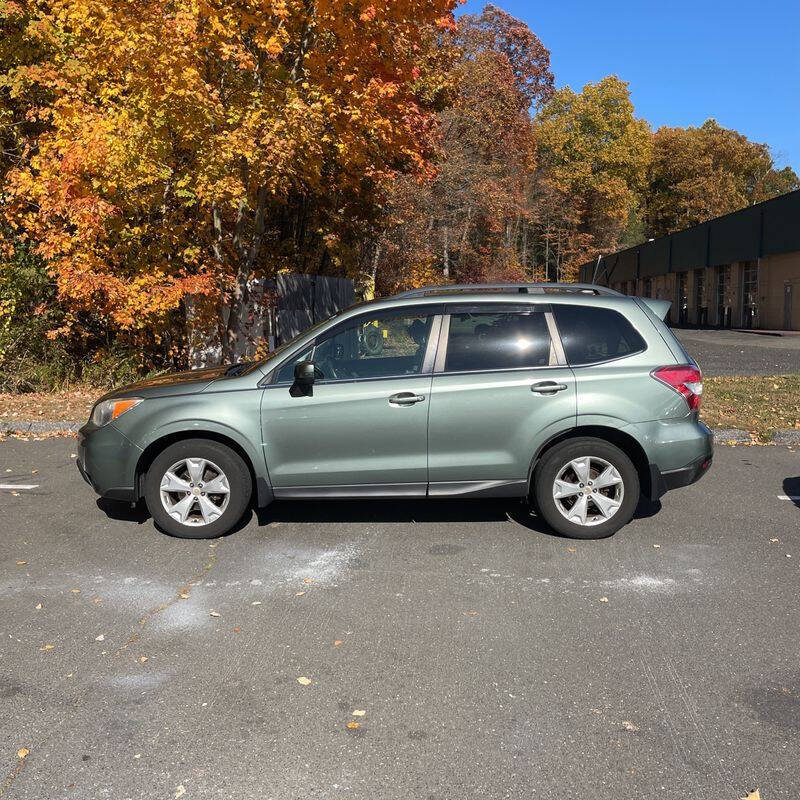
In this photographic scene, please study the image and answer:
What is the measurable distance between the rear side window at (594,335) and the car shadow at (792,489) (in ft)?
7.64

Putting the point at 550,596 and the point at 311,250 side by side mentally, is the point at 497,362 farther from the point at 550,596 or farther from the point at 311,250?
the point at 311,250

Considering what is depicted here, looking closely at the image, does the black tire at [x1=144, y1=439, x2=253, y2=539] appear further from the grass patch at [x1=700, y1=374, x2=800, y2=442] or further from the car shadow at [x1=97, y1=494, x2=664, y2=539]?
the grass patch at [x1=700, y1=374, x2=800, y2=442]

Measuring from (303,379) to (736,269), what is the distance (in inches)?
1660

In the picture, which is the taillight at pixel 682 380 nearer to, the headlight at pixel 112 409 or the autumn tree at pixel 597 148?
the headlight at pixel 112 409

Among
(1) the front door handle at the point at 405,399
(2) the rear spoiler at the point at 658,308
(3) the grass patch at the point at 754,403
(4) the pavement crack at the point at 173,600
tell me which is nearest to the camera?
(4) the pavement crack at the point at 173,600

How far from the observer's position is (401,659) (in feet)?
13.5

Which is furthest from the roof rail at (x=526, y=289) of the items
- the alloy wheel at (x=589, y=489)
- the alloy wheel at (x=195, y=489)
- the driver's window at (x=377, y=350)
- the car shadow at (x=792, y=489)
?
the car shadow at (x=792, y=489)

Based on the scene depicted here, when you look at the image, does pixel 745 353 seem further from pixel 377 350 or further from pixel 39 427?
pixel 377 350

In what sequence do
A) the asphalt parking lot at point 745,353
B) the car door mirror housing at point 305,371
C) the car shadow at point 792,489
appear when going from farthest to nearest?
the asphalt parking lot at point 745,353 < the car shadow at point 792,489 < the car door mirror housing at point 305,371

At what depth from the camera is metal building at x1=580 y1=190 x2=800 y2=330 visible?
123 feet

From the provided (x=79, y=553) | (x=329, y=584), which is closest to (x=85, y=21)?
(x=79, y=553)

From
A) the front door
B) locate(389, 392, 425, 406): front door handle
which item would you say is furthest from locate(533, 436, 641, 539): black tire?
locate(389, 392, 425, 406): front door handle

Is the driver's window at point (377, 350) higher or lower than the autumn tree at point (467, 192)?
lower

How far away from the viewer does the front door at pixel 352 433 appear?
19.6ft
